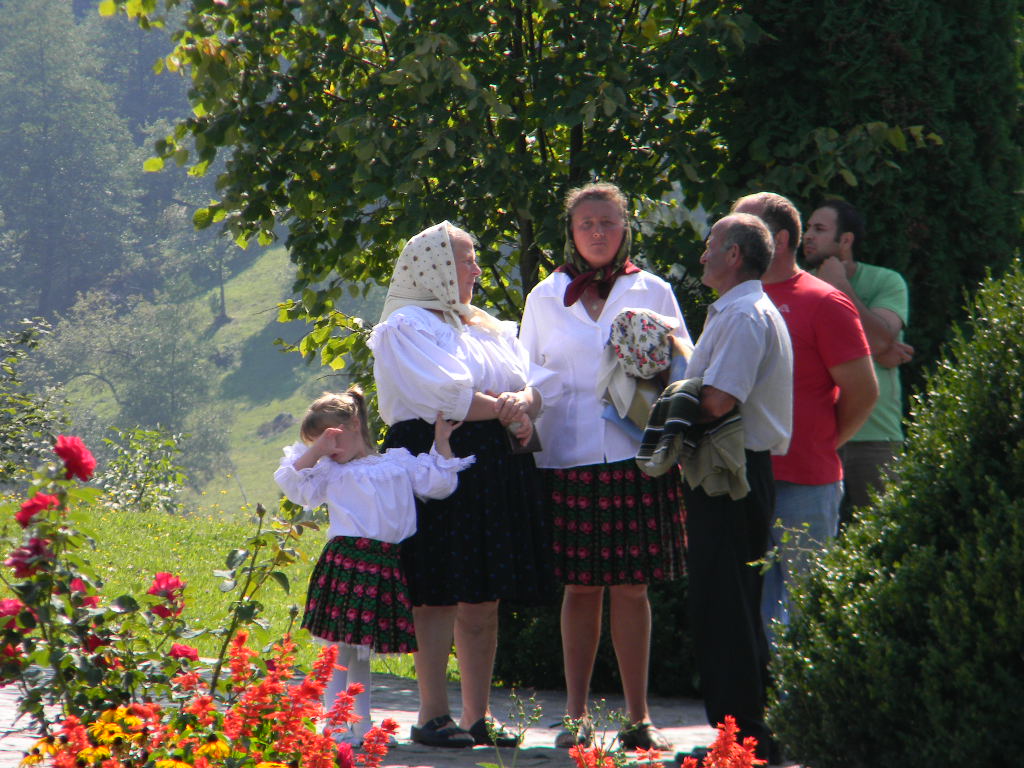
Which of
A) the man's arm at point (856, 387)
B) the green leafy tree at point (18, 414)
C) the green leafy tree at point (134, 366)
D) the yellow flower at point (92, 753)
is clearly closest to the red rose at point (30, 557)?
the yellow flower at point (92, 753)

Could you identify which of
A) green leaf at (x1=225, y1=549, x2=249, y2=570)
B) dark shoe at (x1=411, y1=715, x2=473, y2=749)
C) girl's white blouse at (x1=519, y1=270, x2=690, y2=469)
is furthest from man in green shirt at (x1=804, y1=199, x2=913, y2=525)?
green leaf at (x1=225, y1=549, x2=249, y2=570)

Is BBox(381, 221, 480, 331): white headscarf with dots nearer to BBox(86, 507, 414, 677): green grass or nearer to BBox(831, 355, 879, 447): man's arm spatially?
BBox(831, 355, 879, 447): man's arm

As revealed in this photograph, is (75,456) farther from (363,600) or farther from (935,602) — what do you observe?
(935,602)

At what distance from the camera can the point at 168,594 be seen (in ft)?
10.2

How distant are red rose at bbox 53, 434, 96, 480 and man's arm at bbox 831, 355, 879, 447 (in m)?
2.71

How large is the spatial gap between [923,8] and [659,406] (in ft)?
10.2

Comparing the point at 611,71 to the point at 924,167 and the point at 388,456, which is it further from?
the point at 388,456

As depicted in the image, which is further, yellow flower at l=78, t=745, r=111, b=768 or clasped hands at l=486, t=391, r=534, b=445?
clasped hands at l=486, t=391, r=534, b=445

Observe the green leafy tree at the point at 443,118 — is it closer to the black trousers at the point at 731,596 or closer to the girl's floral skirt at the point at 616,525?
the girl's floral skirt at the point at 616,525

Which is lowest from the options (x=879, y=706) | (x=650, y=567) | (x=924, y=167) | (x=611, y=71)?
(x=879, y=706)

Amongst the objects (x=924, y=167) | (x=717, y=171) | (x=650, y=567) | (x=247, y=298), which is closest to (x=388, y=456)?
(x=650, y=567)

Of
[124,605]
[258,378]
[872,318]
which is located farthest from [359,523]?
[258,378]

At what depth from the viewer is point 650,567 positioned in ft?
15.1

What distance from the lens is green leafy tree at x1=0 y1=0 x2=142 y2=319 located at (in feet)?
305
